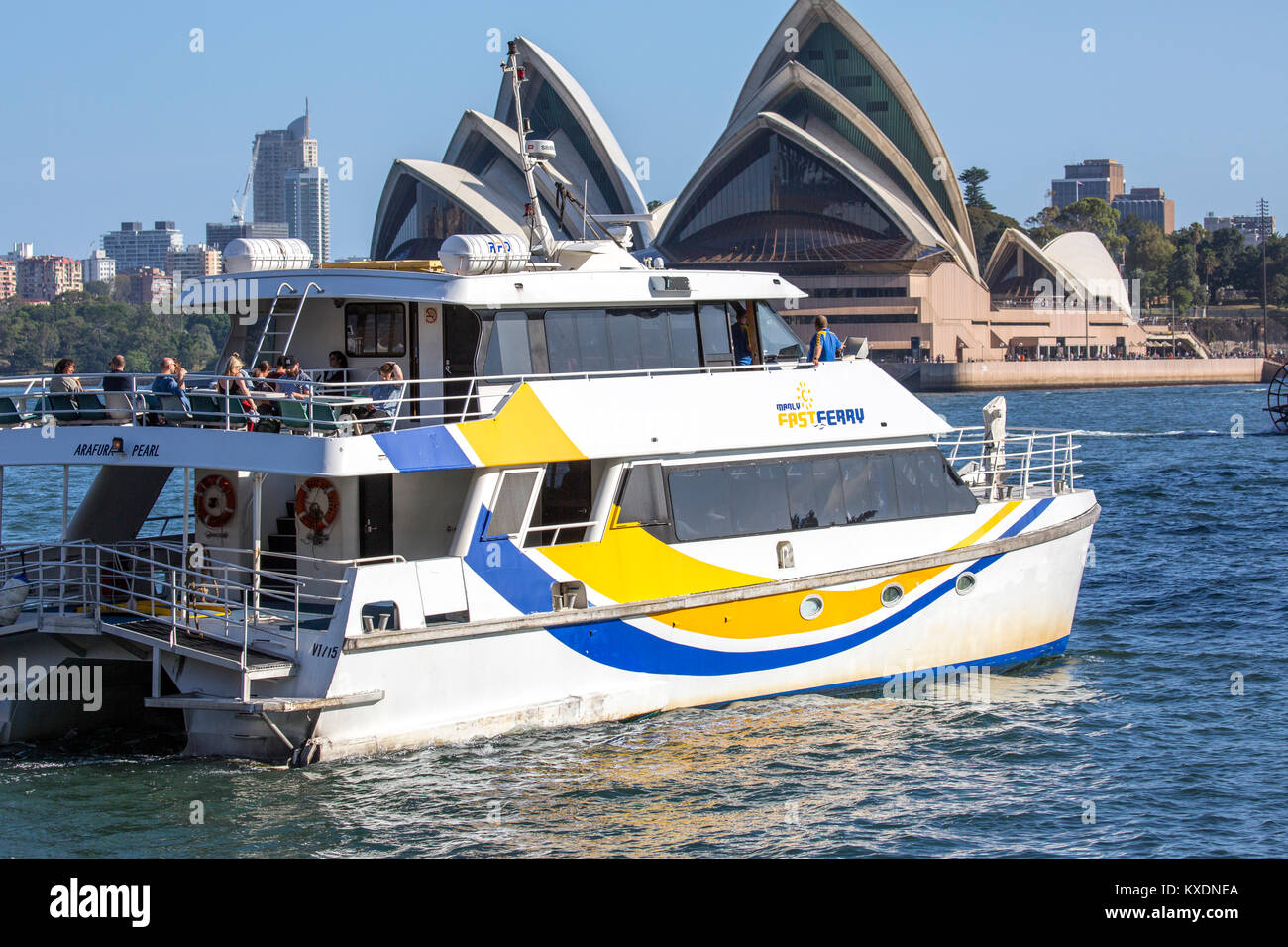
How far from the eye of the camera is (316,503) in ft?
44.4

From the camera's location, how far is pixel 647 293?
14.8 m

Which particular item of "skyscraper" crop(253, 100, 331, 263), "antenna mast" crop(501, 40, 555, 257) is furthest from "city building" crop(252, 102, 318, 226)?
"antenna mast" crop(501, 40, 555, 257)

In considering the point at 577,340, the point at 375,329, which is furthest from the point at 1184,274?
the point at 375,329

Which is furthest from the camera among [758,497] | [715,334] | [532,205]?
[532,205]

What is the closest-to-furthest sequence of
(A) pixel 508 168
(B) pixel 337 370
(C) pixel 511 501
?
(C) pixel 511 501, (B) pixel 337 370, (A) pixel 508 168

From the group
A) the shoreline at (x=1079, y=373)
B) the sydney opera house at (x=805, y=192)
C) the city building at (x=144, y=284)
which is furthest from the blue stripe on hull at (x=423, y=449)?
the city building at (x=144, y=284)

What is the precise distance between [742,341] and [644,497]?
2.55 metres

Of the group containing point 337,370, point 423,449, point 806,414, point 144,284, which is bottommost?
point 423,449

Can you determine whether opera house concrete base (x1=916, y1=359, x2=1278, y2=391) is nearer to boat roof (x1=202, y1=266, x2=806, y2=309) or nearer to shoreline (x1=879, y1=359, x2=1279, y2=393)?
shoreline (x1=879, y1=359, x2=1279, y2=393)

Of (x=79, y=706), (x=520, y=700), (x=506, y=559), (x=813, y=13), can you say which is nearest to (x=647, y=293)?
(x=506, y=559)

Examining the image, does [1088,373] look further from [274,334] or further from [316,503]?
[316,503]

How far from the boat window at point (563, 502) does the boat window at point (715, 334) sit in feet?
7.00

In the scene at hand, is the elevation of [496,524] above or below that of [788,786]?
above
